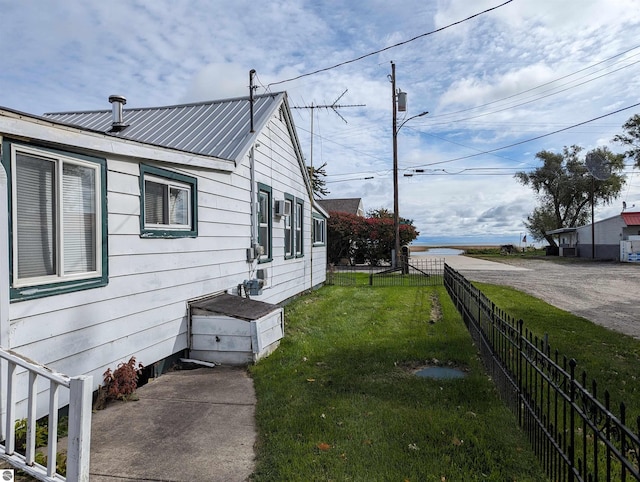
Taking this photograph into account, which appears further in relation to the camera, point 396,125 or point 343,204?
point 343,204

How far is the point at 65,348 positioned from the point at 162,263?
173 cm

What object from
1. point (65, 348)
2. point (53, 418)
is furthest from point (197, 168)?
point (53, 418)

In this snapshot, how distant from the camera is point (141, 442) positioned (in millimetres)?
3621

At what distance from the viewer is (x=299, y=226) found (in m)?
12.3

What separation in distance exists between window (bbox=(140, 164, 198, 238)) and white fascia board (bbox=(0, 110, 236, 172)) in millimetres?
208

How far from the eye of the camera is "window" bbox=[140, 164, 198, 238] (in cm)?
527

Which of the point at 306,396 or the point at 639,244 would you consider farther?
the point at 639,244

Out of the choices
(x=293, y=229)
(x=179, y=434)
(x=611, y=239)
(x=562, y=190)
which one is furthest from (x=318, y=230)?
(x=562, y=190)

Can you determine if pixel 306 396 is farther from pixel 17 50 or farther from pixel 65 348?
pixel 17 50

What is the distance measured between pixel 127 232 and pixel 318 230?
1066 centimetres

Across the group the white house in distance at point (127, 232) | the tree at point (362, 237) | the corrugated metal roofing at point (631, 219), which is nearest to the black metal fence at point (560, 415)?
the white house in distance at point (127, 232)

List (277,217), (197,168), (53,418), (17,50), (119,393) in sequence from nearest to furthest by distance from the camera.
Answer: (53,418) → (119,393) → (197,168) → (17,50) → (277,217)

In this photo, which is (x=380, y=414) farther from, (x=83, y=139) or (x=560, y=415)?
(x=83, y=139)

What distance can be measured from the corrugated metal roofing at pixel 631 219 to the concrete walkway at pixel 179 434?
3735cm
